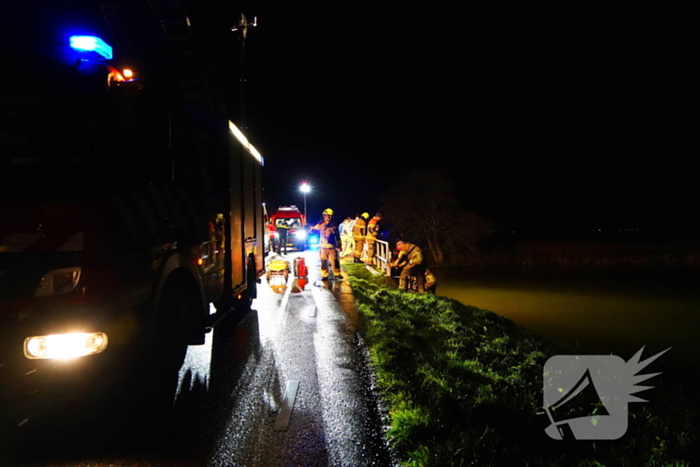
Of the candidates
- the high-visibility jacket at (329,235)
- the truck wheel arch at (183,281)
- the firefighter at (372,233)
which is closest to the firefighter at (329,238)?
the high-visibility jacket at (329,235)

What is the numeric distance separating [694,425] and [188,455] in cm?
439

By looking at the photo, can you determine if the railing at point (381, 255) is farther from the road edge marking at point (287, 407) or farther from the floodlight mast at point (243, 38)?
the road edge marking at point (287, 407)

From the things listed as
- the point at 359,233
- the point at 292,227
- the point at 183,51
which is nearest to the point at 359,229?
the point at 359,233

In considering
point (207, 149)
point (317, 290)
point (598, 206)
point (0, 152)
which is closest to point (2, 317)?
point (0, 152)

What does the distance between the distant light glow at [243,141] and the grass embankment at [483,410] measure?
362 centimetres

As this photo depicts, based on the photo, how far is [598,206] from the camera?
6800cm

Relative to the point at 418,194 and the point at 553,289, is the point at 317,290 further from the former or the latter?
the point at 418,194

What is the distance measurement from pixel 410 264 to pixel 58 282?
412 inches

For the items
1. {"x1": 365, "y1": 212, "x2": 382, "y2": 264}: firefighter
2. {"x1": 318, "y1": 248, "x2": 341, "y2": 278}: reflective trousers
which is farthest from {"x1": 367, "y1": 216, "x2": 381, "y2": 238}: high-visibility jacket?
{"x1": 318, "y1": 248, "x2": 341, "y2": 278}: reflective trousers

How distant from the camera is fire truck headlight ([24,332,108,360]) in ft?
11.0

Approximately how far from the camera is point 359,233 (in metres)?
18.6

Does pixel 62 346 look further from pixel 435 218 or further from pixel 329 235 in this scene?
pixel 435 218

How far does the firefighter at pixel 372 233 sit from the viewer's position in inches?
666

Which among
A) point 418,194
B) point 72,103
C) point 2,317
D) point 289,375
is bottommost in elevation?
point 289,375
